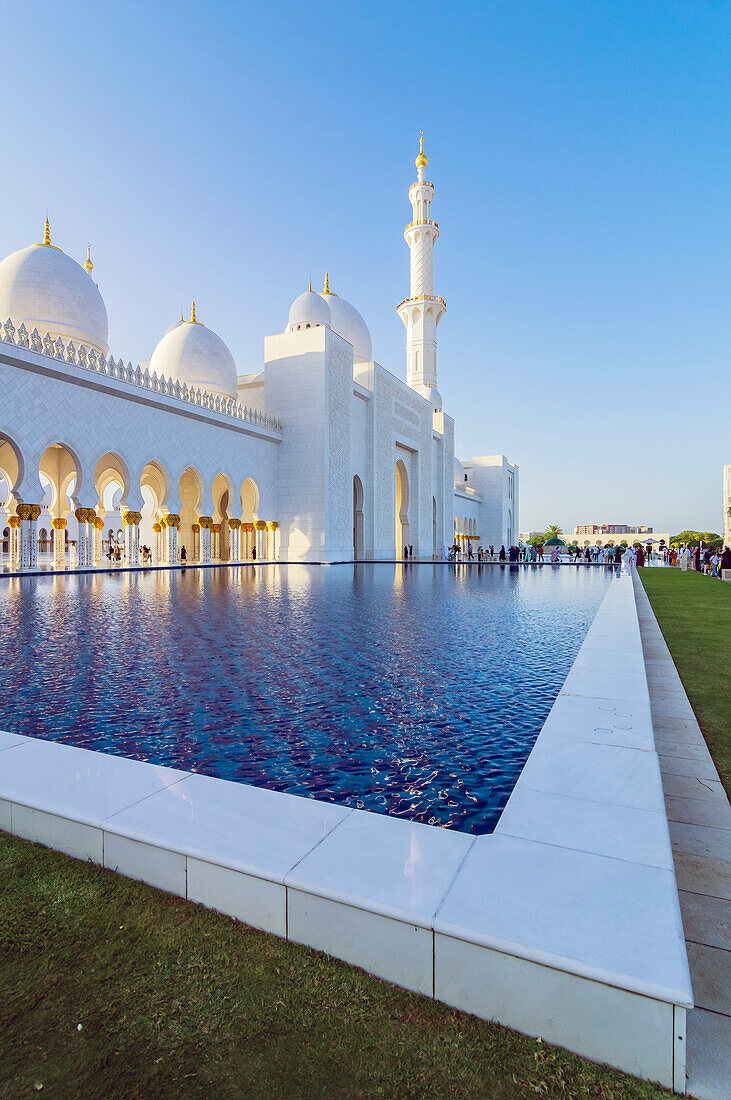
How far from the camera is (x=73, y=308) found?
17.2 meters

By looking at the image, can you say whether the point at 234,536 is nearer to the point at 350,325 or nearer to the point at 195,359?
the point at 195,359

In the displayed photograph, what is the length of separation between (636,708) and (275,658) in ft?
7.83

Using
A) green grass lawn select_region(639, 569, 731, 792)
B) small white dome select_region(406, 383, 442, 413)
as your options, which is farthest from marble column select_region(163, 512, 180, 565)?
small white dome select_region(406, 383, 442, 413)

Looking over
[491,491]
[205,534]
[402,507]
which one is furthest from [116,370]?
[491,491]

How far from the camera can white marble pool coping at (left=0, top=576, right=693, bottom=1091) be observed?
984mm

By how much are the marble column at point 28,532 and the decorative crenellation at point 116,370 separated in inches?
137

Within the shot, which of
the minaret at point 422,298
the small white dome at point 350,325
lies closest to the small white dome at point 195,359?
the small white dome at point 350,325

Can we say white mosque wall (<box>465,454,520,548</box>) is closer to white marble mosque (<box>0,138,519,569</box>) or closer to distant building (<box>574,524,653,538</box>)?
white marble mosque (<box>0,138,519,569</box>)

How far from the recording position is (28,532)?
13.5 metres

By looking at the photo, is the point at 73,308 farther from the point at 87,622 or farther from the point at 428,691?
the point at 428,691

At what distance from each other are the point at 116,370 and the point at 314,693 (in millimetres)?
14708

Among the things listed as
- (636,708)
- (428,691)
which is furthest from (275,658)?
(636,708)

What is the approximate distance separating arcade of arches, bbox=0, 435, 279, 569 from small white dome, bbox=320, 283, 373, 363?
850cm

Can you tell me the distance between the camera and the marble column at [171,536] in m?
17.5
